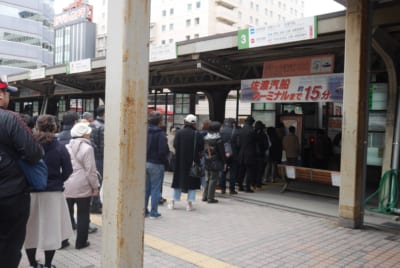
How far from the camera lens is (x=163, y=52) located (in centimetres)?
1019

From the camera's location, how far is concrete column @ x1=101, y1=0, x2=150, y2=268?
2.67 metres

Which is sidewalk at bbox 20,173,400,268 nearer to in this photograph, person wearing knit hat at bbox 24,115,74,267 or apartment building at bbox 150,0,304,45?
person wearing knit hat at bbox 24,115,74,267

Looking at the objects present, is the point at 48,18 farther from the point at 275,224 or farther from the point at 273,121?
the point at 275,224

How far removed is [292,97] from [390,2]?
303 centimetres

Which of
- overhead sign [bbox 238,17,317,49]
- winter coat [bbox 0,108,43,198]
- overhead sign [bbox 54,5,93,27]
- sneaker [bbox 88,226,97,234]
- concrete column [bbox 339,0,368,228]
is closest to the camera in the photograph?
winter coat [bbox 0,108,43,198]

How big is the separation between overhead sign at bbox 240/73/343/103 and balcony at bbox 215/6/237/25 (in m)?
59.3

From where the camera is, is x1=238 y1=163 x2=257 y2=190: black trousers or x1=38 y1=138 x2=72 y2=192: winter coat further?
x1=238 y1=163 x2=257 y2=190: black trousers

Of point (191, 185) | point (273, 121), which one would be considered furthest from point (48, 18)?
point (191, 185)

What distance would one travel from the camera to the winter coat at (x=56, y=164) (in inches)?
165

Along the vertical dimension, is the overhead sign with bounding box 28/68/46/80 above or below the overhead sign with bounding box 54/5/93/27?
below

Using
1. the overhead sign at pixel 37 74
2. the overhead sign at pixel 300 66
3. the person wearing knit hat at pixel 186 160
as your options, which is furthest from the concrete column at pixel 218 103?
the person wearing knit hat at pixel 186 160

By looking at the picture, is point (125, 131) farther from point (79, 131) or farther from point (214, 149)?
point (214, 149)

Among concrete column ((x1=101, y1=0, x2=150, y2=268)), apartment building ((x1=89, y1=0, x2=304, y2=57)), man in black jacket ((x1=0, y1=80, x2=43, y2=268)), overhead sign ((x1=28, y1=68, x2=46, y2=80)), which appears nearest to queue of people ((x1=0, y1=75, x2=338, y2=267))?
man in black jacket ((x1=0, y1=80, x2=43, y2=268))

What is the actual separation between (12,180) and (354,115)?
5148 mm
